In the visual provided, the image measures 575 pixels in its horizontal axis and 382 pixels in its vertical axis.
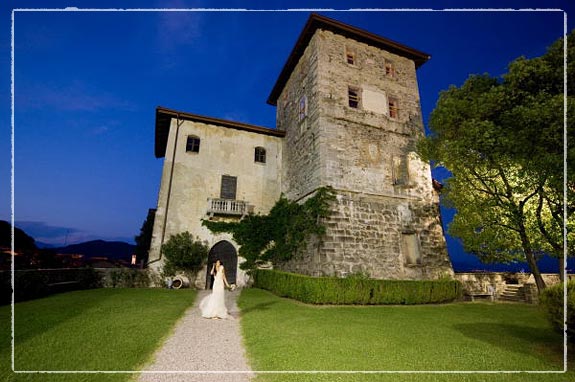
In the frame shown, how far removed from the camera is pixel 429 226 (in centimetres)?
1614

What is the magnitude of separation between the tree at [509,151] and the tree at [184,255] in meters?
13.9

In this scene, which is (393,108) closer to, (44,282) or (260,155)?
(260,155)

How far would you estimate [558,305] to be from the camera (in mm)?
5238

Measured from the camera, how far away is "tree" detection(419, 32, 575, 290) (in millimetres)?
9336

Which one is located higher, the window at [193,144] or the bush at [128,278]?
the window at [193,144]

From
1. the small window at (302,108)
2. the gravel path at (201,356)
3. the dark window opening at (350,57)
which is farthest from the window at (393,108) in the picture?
the gravel path at (201,356)

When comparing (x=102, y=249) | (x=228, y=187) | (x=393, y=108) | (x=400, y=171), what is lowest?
(x=102, y=249)

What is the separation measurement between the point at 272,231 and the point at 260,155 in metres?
5.83

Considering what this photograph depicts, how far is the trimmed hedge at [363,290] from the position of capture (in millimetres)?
11266

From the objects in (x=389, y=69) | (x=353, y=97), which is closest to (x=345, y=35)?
(x=389, y=69)

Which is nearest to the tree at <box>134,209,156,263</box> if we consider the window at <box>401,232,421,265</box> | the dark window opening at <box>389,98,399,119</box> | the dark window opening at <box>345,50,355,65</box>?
the dark window opening at <box>345,50,355,65</box>

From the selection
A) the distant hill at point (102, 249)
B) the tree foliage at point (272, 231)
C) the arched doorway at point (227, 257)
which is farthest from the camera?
the distant hill at point (102, 249)

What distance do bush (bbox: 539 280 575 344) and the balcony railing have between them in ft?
48.8

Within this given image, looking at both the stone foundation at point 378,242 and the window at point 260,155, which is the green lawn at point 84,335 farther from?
the window at point 260,155
